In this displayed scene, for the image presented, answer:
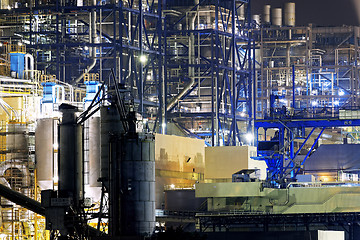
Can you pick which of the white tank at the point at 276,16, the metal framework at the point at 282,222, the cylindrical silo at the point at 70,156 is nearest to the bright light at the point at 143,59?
the metal framework at the point at 282,222

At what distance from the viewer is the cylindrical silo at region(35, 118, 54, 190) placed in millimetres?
65250

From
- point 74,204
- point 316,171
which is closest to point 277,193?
point 316,171

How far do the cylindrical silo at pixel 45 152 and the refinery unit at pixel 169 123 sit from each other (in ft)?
0.31

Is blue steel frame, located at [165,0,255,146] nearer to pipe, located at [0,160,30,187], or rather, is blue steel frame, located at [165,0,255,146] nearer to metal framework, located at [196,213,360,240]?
metal framework, located at [196,213,360,240]

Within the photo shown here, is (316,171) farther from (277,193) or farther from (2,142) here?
(2,142)

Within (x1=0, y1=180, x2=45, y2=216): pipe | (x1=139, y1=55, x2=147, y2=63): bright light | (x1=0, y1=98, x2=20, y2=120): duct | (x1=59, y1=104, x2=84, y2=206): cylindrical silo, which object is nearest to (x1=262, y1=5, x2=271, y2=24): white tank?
(x1=139, y1=55, x2=147, y2=63): bright light

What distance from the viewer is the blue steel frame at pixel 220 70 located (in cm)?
9256

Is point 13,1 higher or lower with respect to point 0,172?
higher

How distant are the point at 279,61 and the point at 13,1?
33530mm

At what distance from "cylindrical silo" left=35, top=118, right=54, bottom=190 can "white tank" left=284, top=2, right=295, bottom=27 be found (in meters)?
52.2

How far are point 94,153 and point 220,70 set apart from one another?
34626 mm

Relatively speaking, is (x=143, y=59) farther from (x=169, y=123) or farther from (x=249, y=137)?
(x=249, y=137)

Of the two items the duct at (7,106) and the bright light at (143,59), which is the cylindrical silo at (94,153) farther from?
the bright light at (143,59)

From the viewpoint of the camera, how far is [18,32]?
8556cm
